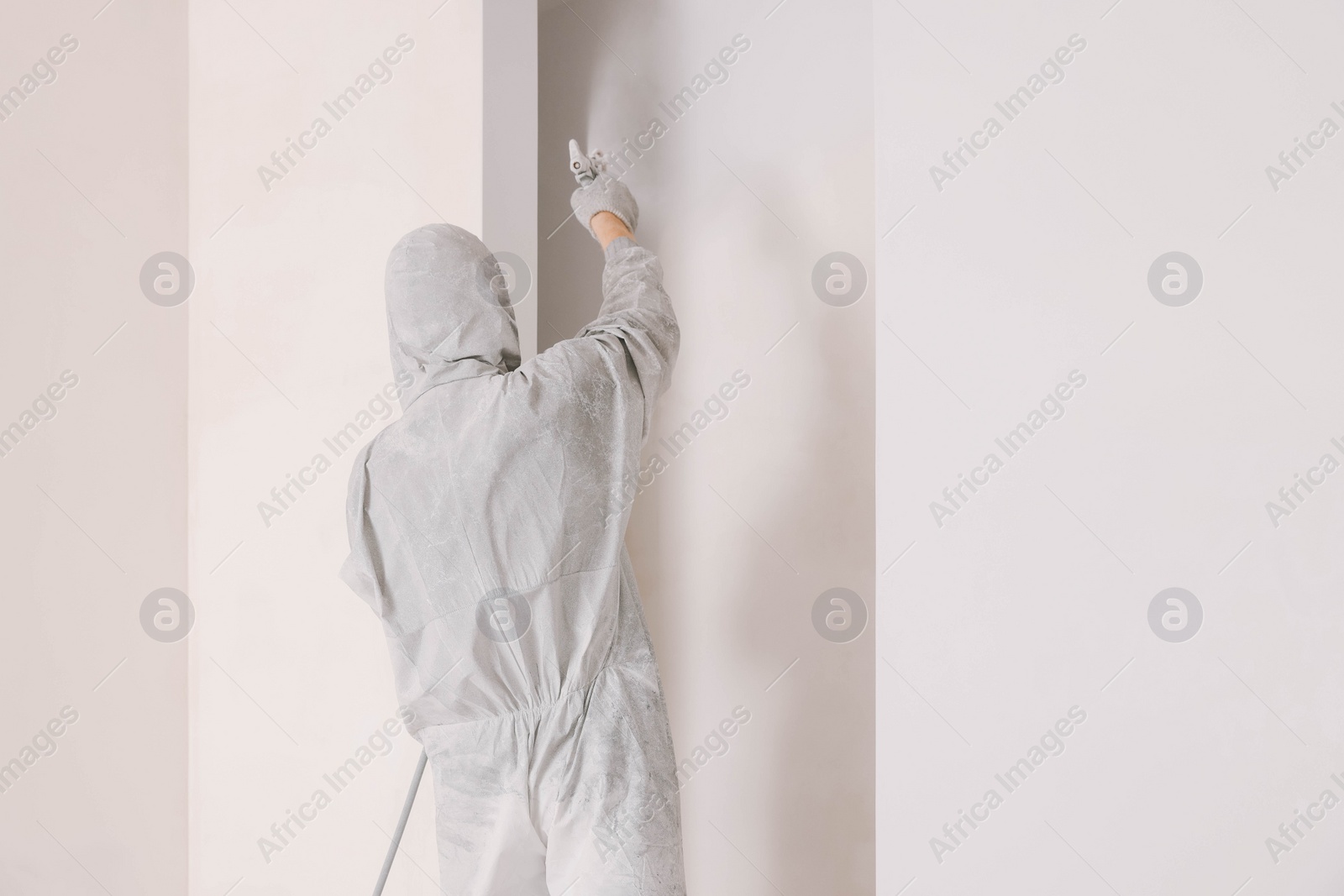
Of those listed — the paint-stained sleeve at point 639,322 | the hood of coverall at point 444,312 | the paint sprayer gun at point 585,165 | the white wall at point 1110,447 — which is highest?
the paint sprayer gun at point 585,165

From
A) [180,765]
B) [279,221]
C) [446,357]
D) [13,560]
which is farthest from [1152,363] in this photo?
[180,765]

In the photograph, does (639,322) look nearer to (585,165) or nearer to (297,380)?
(585,165)

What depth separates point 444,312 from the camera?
1.28m

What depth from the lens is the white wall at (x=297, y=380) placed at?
5.94 ft

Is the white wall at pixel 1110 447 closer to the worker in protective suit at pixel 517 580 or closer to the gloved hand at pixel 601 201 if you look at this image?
the worker in protective suit at pixel 517 580

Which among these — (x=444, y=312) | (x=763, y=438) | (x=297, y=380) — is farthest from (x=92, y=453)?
(x=763, y=438)

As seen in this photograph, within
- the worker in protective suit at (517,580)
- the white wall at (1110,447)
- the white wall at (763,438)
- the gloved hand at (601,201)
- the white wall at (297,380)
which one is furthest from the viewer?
the white wall at (297,380)

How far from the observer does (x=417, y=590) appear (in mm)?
1294

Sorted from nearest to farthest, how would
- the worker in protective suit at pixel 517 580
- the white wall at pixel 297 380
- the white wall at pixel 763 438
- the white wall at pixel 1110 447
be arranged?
1. the white wall at pixel 1110 447
2. the worker in protective suit at pixel 517 580
3. the white wall at pixel 763 438
4. the white wall at pixel 297 380

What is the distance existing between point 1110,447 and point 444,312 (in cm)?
84

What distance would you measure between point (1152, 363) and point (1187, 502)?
0.50 ft

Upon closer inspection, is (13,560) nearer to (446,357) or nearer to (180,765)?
(180,765)

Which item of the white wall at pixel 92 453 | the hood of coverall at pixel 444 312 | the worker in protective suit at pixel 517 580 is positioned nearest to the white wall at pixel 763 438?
the worker in protective suit at pixel 517 580

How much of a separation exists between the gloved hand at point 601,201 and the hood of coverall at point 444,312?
245 millimetres
